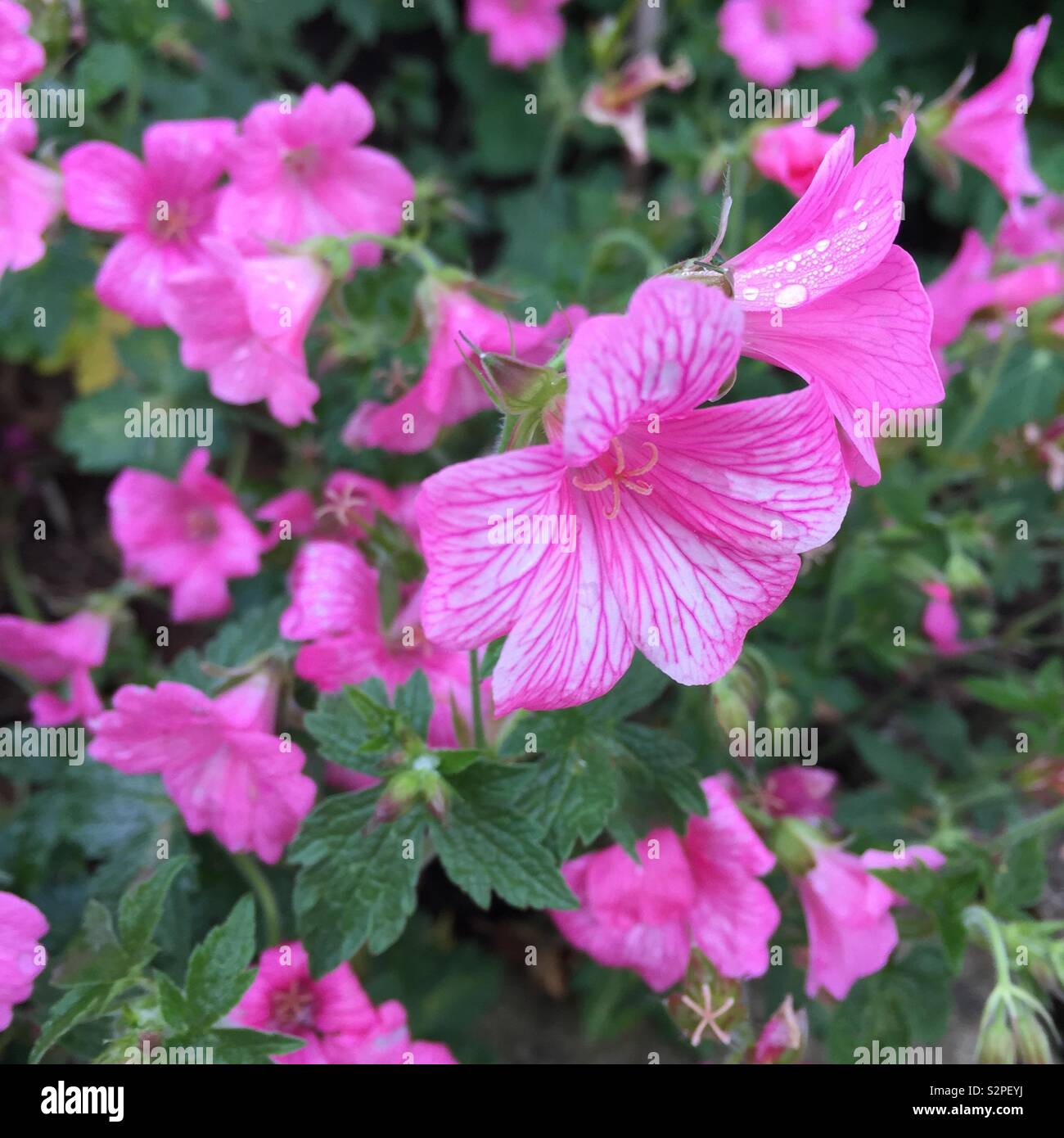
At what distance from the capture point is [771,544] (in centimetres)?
101

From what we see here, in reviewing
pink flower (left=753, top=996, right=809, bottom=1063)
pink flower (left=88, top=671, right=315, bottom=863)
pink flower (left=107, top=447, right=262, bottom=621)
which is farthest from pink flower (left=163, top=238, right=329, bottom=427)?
pink flower (left=753, top=996, right=809, bottom=1063)

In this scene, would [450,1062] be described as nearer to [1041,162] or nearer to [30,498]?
[30,498]

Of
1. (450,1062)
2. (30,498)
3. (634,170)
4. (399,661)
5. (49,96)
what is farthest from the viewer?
(634,170)

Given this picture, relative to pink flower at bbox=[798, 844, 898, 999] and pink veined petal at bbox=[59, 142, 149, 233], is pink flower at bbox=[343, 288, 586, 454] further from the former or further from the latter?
pink flower at bbox=[798, 844, 898, 999]

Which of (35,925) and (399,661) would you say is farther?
(399,661)

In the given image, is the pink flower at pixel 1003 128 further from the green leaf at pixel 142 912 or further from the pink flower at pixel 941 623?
the green leaf at pixel 142 912

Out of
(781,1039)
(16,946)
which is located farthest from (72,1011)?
(781,1039)

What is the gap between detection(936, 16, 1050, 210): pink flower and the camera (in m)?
1.61

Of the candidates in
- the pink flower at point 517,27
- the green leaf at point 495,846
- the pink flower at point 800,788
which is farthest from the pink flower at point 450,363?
the pink flower at point 517,27

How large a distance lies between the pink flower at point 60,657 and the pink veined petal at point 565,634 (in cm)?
90

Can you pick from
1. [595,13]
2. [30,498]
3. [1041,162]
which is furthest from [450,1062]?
[595,13]

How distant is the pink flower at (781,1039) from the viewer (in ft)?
4.41

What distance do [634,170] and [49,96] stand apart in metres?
1.71

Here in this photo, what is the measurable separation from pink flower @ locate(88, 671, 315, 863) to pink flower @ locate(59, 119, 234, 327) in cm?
61
